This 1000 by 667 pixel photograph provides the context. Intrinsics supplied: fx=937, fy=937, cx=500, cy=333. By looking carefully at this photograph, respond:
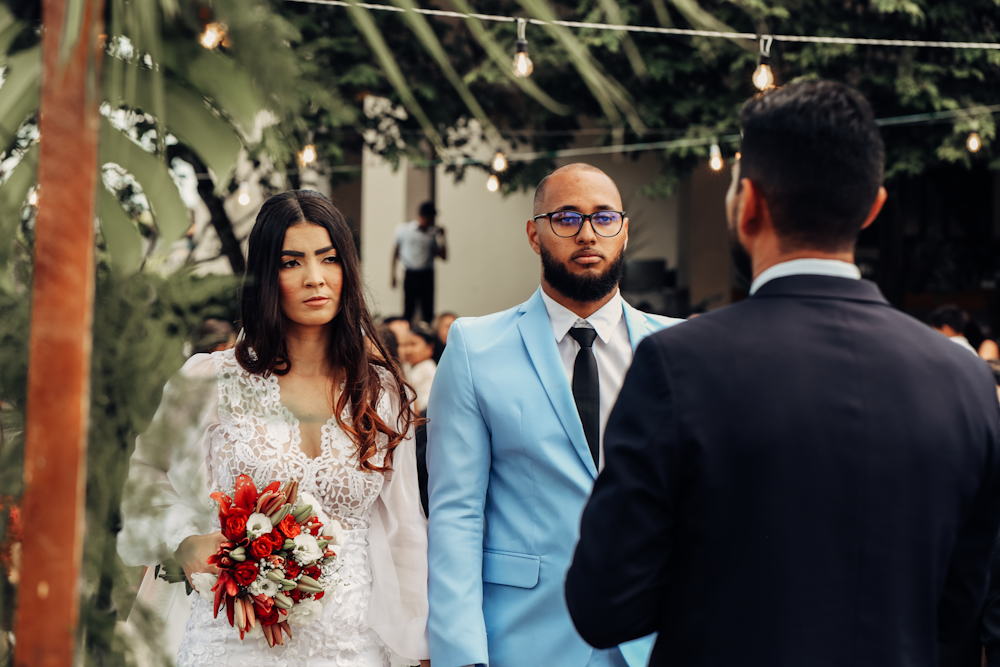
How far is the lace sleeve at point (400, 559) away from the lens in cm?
268

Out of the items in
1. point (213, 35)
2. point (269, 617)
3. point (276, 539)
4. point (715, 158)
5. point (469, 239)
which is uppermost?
point (715, 158)

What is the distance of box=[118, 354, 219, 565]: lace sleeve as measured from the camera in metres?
1.09

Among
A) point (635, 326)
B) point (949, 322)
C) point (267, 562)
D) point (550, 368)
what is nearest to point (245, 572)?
point (267, 562)

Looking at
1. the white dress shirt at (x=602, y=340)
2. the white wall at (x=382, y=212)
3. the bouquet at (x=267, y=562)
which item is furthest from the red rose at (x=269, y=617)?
the white wall at (x=382, y=212)

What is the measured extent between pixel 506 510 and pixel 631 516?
1.04 metres

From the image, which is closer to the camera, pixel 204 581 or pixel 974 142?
pixel 204 581

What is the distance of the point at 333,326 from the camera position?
116 inches

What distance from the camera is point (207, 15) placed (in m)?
1.09

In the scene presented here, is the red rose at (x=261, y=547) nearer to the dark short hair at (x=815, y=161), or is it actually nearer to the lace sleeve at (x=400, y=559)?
the lace sleeve at (x=400, y=559)

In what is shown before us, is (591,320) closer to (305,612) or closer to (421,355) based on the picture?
(305,612)

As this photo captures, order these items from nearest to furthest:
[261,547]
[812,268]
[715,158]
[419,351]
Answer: [812,268] → [261,547] → [419,351] → [715,158]

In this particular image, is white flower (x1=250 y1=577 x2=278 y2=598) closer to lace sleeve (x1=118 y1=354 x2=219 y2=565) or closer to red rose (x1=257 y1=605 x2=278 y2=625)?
red rose (x1=257 y1=605 x2=278 y2=625)

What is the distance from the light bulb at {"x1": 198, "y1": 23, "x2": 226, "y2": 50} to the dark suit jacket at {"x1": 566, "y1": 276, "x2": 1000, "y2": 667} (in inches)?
32.7

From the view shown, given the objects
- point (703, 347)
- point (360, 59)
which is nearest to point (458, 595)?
point (703, 347)
